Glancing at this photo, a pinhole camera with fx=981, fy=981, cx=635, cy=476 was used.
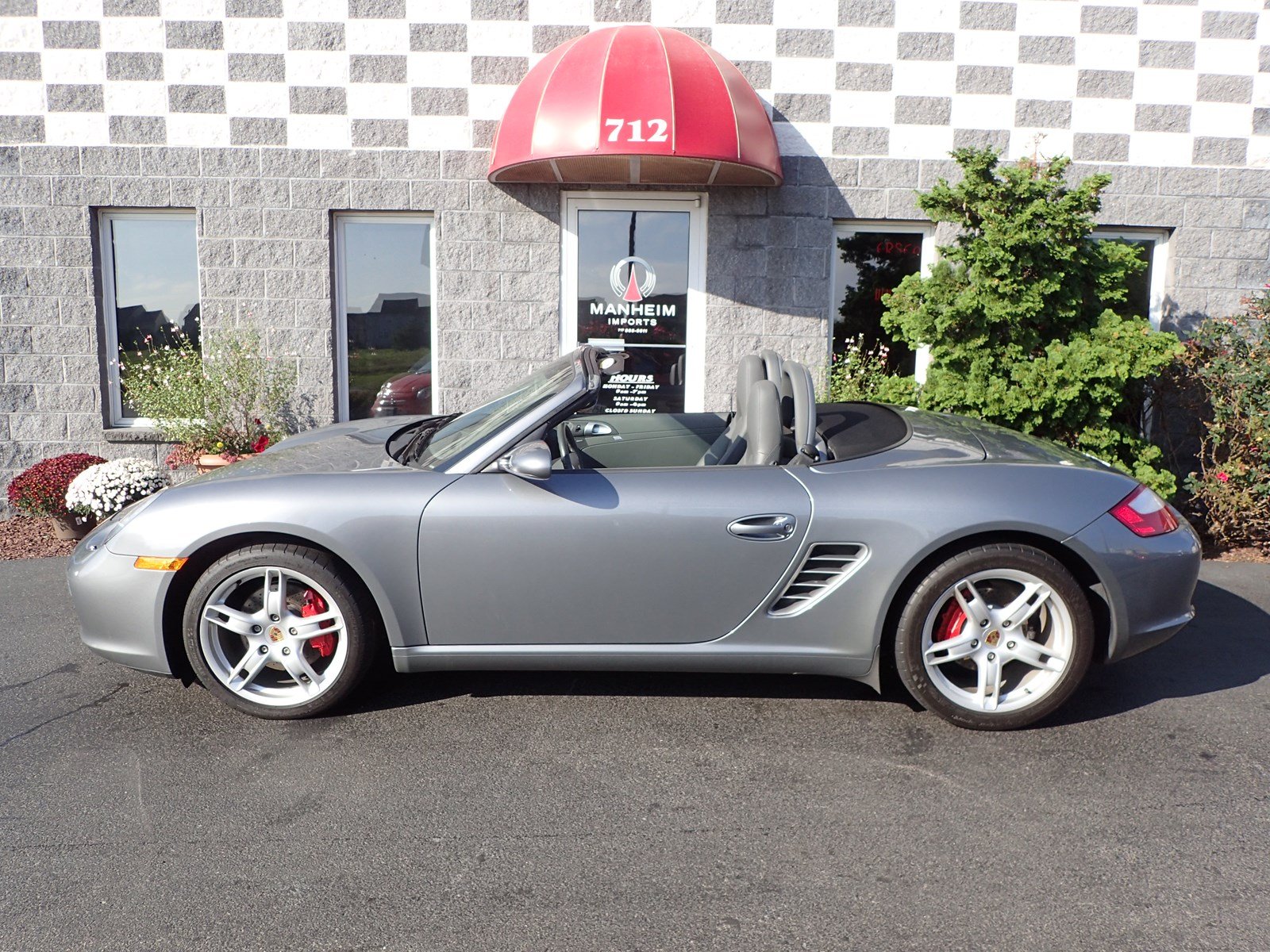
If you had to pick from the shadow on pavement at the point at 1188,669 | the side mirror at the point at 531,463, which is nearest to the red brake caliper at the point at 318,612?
the side mirror at the point at 531,463

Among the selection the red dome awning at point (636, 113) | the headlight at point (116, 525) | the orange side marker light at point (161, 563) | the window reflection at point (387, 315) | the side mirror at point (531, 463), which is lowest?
the orange side marker light at point (161, 563)

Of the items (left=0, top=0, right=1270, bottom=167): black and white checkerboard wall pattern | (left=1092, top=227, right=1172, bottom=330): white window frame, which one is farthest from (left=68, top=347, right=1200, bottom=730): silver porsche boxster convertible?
(left=1092, top=227, right=1172, bottom=330): white window frame

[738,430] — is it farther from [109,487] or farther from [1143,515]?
[109,487]

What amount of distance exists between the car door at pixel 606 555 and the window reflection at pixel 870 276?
4.60 m

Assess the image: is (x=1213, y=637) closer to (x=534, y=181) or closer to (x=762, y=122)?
(x=762, y=122)

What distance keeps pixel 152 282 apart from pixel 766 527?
6369 mm

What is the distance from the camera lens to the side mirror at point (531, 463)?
Result: 3.32 metres

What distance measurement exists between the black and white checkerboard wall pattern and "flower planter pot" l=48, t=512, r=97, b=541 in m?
2.93

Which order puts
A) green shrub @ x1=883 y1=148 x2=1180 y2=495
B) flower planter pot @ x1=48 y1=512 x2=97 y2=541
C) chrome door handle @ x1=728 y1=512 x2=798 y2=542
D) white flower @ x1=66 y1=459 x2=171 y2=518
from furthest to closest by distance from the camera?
flower planter pot @ x1=48 y1=512 x2=97 y2=541 → white flower @ x1=66 y1=459 x2=171 y2=518 → green shrub @ x1=883 y1=148 x2=1180 y2=495 → chrome door handle @ x1=728 y1=512 x2=798 y2=542

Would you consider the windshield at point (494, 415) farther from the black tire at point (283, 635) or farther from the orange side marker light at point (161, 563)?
the orange side marker light at point (161, 563)

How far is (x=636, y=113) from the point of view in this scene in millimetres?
6238

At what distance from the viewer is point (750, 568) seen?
11.3 ft

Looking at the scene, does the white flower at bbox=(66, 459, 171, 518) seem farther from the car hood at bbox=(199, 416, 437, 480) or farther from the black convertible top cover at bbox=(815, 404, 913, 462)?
the black convertible top cover at bbox=(815, 404, 913, 462)

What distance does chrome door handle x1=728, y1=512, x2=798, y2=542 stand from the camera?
3.43m
